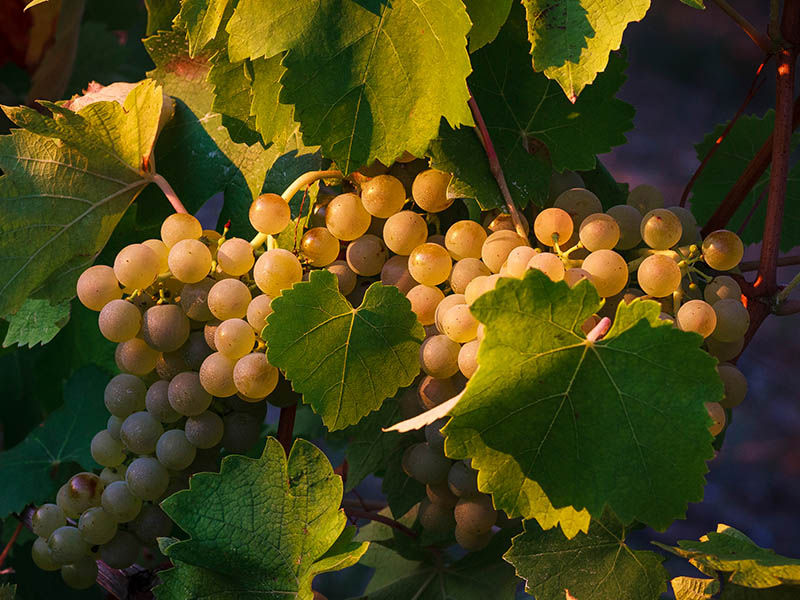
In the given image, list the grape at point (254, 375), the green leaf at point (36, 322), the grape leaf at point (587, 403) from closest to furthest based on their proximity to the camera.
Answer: the grape leaf at point (587, 403), the grape at point (254, 375), the green leaf at point (36, 322)

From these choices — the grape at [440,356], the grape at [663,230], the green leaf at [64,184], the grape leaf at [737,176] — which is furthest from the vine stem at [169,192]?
the grape leaf at [737,176]

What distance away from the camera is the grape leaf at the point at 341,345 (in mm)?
496

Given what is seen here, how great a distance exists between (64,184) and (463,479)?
0.36 meters

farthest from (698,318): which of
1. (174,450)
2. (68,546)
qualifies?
(68,546)

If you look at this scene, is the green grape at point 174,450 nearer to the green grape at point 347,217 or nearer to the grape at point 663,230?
the green grape at point 347,217

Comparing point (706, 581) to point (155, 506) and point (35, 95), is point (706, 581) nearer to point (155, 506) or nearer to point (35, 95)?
point (155, 506)

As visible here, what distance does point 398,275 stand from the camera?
1.79ft

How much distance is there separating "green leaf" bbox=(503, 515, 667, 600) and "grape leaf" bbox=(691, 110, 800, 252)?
0.35 metres

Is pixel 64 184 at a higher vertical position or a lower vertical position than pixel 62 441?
higher

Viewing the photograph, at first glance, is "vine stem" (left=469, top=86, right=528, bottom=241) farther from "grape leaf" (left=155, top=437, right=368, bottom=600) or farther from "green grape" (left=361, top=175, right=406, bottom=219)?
"grape leaf" (left=155, top=437, right=368, bottom=600)

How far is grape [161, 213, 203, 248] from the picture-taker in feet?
1.84

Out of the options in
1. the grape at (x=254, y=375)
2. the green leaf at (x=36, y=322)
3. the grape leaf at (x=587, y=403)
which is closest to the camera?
the grape leaf at (x=587, y=403)

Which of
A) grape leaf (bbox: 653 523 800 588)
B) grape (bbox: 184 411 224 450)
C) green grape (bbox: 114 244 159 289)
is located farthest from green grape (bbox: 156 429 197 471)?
grape leaf (bbox: 653 523 800 588)

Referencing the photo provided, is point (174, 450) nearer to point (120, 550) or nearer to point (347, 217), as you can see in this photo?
point (120, 550)
